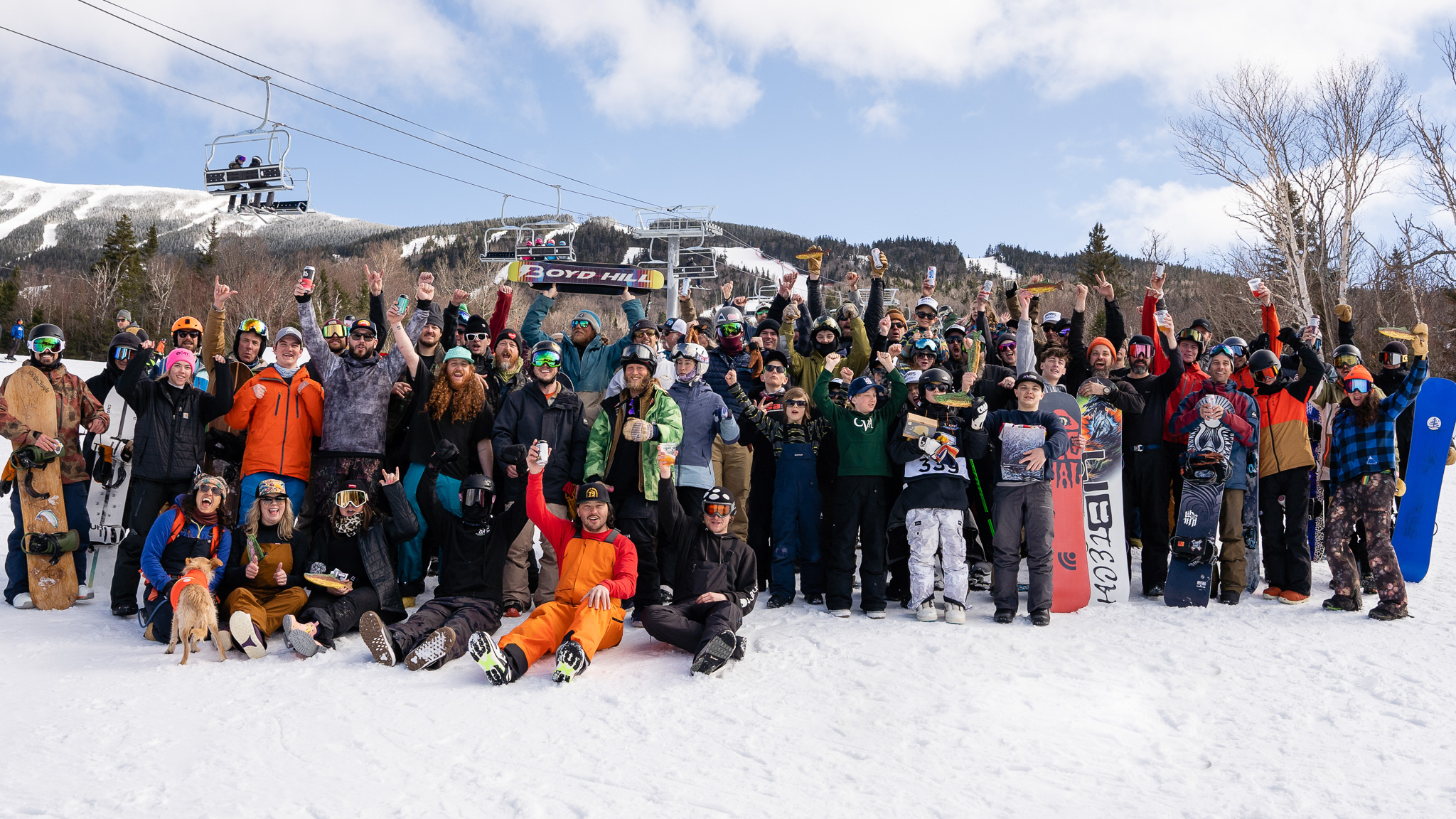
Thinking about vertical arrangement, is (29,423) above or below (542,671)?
above

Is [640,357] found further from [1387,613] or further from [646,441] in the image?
[1387,613]

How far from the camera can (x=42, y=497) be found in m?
6.25

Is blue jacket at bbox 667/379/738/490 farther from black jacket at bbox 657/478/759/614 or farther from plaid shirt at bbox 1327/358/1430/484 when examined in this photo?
plaid shirt at bbox 1327/358/1430/484

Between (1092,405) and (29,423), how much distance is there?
794 cm

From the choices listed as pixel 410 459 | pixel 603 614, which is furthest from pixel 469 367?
pixel 603 614

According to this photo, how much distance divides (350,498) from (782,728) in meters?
3.20

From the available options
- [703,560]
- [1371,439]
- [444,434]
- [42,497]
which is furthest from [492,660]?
[1371,439]

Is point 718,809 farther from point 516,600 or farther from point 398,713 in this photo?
point 516,600

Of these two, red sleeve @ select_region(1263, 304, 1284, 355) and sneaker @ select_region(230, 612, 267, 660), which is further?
red sleeve @ select_region(1263, 304, 1284, 355)

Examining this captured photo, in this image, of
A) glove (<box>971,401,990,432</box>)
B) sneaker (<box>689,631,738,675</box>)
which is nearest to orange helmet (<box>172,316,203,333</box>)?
sneaker (<box>689,631,738,675</box>)

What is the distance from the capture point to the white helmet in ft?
20.9

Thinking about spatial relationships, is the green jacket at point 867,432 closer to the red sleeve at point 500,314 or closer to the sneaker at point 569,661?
the sneaker at point 569,661

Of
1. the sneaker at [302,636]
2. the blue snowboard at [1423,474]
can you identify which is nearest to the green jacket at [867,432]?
the sneaker at [302,636]

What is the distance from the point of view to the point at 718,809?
3.39 metres
